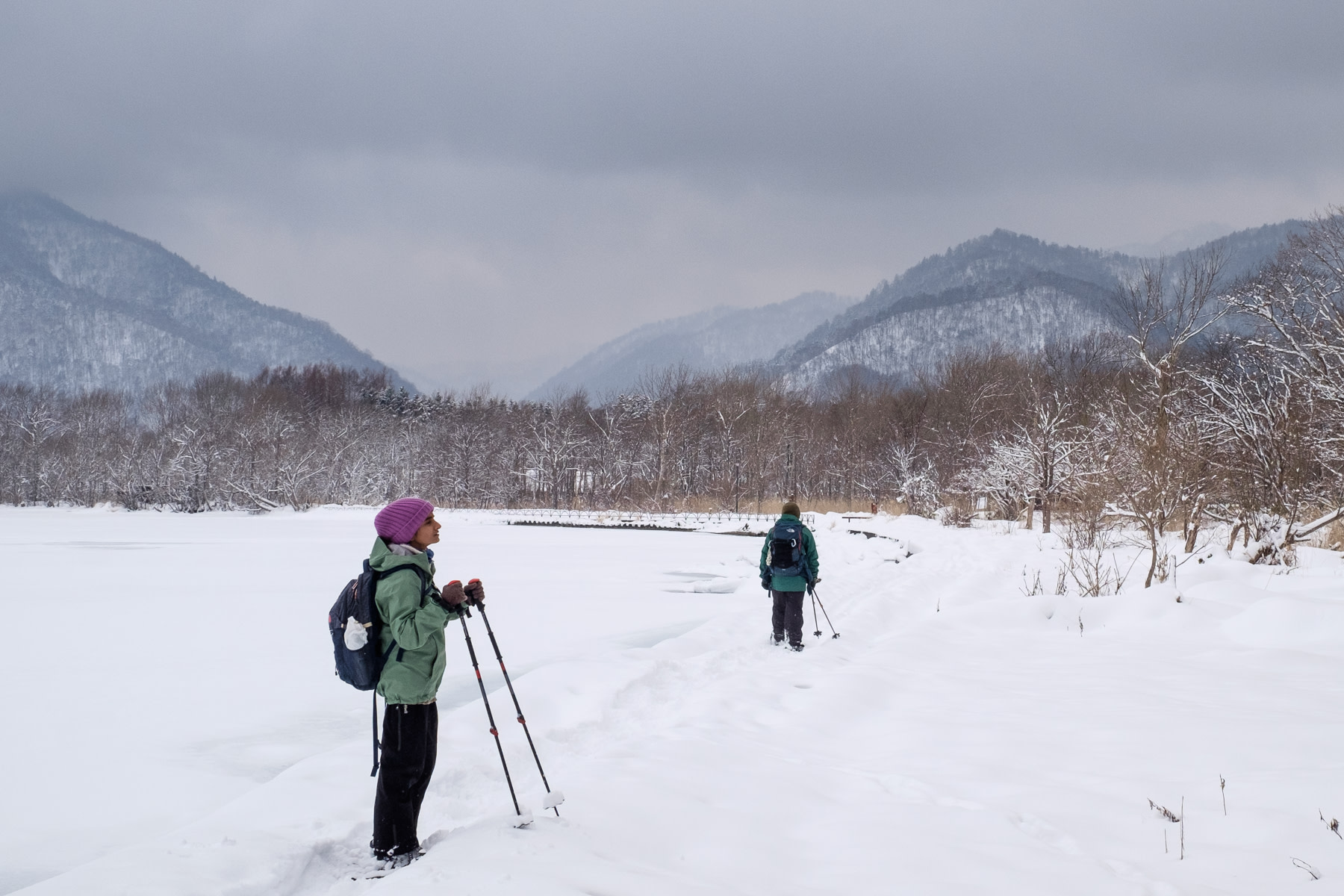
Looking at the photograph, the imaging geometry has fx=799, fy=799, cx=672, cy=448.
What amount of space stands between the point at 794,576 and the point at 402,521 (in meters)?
6.11

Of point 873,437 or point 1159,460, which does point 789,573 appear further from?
point 873,437

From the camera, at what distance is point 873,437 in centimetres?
5288

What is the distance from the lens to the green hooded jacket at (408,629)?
149 inches

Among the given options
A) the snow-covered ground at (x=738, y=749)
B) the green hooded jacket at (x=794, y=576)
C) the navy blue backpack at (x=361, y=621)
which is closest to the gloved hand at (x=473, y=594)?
the navy blue backpack at (x=361, y=621)

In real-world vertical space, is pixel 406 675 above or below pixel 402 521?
below

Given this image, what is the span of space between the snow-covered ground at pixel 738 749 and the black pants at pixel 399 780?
194 millimetres

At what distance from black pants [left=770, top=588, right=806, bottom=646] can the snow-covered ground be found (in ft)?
1.02

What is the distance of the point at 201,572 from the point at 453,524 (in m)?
18.9

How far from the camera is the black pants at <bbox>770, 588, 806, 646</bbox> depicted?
359 inches

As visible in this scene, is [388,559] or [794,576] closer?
[388,559]

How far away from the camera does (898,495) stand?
41.5 metres

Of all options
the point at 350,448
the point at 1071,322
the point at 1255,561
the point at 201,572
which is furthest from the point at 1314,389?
the point at 1071,322

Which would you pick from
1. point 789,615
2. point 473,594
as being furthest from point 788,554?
point 473,594

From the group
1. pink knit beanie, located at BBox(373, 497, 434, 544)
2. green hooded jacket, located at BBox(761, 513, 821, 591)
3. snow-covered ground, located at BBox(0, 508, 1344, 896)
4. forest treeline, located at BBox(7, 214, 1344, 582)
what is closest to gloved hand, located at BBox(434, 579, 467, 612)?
pink knit beanie, located at BBox(373, 497, 434, 544)
